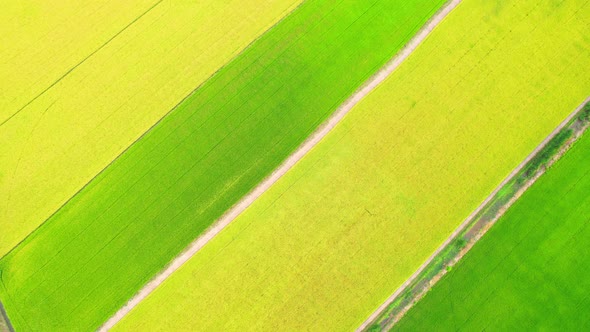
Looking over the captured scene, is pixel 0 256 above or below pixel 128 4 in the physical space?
below

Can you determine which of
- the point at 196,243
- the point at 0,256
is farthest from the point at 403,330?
the point at 0,256

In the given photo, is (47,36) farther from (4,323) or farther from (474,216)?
(474,216)

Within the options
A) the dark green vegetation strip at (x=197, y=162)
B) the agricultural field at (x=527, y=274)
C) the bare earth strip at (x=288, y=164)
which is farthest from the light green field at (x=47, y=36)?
the agricultural field at (x=527, y=274)

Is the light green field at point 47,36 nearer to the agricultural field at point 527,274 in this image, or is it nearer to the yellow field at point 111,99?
the yellow field at point 111,99

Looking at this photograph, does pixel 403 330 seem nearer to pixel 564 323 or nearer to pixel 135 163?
pixel 564 323

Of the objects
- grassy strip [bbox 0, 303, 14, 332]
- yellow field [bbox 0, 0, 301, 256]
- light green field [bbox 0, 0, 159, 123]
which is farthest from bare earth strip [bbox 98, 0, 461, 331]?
light green field [bbox 0, 0, 159, 123]

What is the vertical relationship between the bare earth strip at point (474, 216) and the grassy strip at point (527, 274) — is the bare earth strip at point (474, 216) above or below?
above

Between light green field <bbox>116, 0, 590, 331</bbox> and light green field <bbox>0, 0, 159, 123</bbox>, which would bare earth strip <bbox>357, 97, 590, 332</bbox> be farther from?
light green field <bbox>0, 0, 159, 123</bbox>
